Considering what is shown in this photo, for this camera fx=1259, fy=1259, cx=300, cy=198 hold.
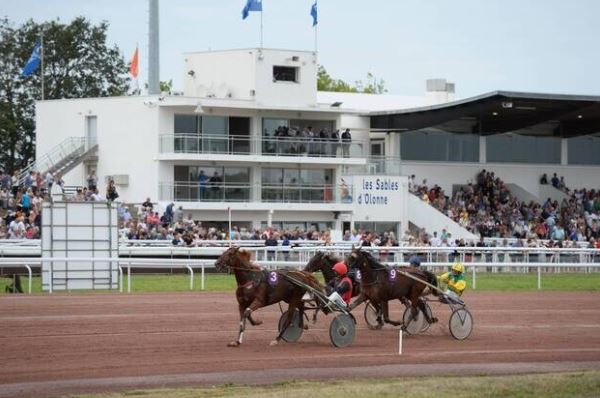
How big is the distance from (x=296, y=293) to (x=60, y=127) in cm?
2849

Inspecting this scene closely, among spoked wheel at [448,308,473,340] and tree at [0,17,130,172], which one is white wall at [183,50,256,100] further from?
spoked wheel at [448,308,473,340]

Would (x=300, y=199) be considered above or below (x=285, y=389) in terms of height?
above

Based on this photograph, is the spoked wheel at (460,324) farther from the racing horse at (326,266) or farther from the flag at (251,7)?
the flag at (251,7)

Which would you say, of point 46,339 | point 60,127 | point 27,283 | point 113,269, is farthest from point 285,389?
point 60,127

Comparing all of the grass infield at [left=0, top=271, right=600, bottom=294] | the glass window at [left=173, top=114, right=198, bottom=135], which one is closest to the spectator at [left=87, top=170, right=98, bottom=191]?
the glass window at [left=173, top=114, right=198, bottom=135]

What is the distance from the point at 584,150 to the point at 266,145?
1706 centimetres

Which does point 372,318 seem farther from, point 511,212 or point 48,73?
point 48,73

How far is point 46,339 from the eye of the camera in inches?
698

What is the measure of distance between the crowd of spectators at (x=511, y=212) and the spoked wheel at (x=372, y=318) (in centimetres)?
2227

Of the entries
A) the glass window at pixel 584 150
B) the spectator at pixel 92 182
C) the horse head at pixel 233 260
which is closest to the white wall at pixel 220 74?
the spectator at pixel 92 182

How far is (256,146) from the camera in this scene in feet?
142

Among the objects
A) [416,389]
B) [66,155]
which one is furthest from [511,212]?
[416,389]

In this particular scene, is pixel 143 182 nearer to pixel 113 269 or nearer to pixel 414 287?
pixel 113 269

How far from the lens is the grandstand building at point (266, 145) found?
42.2 m
